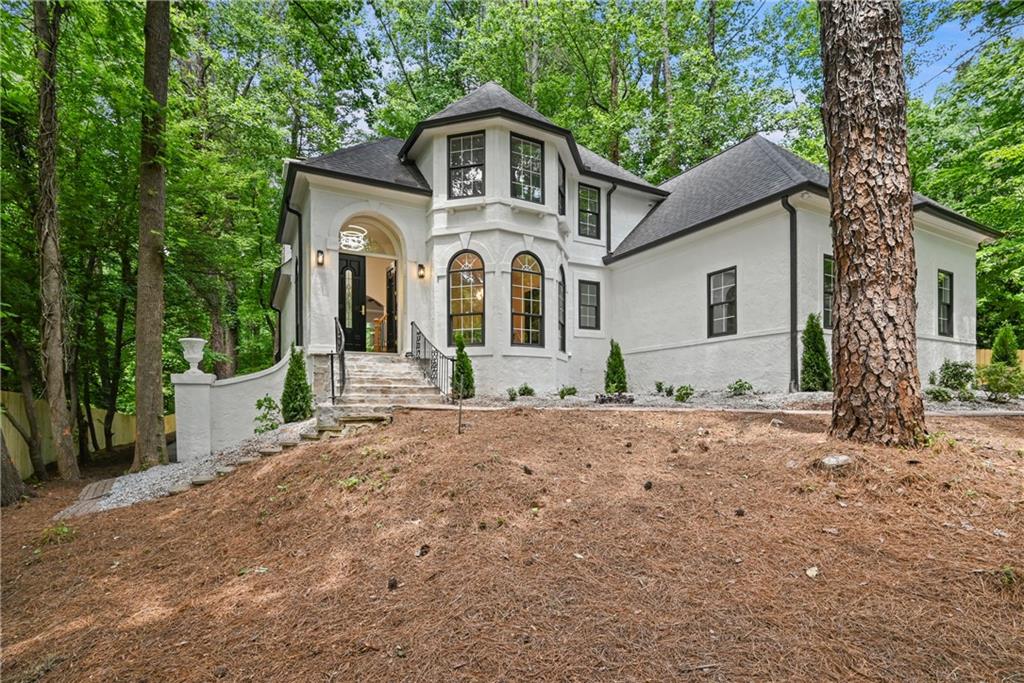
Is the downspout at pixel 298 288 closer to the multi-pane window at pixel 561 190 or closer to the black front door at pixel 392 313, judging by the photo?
the black front door at pixel 392 313

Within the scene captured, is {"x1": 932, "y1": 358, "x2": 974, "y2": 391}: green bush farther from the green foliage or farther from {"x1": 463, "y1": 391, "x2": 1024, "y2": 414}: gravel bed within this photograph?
the green foliage

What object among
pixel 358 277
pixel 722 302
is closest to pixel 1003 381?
pixel 722 302

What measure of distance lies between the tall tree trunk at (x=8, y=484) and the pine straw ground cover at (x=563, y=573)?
5.10 feet

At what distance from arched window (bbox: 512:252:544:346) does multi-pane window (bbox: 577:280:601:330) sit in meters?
2.48

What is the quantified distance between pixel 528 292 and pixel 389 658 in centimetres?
933

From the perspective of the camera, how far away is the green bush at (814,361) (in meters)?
8.95

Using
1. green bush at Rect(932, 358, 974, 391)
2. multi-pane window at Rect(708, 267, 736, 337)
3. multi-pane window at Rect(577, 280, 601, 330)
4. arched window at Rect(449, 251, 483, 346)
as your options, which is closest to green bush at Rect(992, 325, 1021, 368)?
green bush at Rect(932, 358, 974, 391)

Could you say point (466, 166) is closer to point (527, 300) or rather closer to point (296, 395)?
point (527, 300)

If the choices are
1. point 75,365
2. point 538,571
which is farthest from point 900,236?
point 75,365

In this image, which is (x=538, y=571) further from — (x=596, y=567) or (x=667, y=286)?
(x=667, y=286)

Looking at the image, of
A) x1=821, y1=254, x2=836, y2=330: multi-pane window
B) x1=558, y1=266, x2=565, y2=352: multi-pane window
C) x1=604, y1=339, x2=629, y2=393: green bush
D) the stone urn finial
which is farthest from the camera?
x1=558, y1=266, x2=565, y2=352: multi-pane window

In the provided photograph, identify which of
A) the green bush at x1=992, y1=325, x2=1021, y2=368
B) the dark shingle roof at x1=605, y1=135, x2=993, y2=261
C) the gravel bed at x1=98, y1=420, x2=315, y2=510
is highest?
the dark shingle roof at x1=605, y1=135, x2=993, y2=261

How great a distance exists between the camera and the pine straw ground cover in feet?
6.63

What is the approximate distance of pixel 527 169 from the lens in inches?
→ 435
